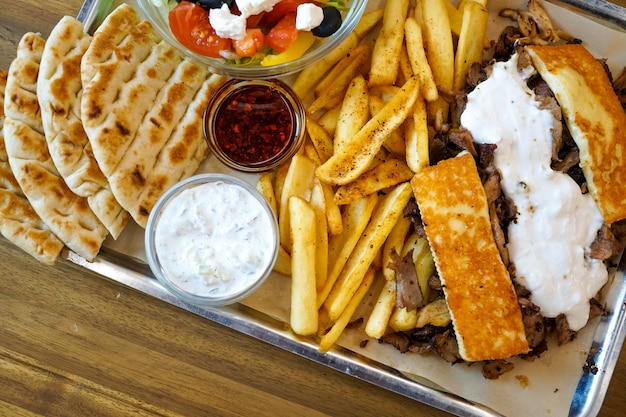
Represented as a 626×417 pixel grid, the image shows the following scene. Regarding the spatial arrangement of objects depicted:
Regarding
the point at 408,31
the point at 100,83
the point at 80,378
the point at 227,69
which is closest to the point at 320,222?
the point at 227,69

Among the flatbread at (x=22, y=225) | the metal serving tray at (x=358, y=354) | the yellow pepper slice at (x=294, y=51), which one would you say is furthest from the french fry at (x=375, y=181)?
the flatbread at (x=22, y=225)

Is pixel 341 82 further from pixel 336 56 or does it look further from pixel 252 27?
pixel 252 27

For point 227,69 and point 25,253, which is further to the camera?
point 25,253

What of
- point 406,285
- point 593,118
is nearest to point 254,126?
point 406,285

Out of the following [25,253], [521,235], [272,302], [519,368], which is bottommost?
[25,253]

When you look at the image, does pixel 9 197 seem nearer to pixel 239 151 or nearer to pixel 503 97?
pixel 239 151

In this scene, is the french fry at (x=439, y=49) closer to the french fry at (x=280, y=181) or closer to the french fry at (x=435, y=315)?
the french fry at (x=280, y=181)
